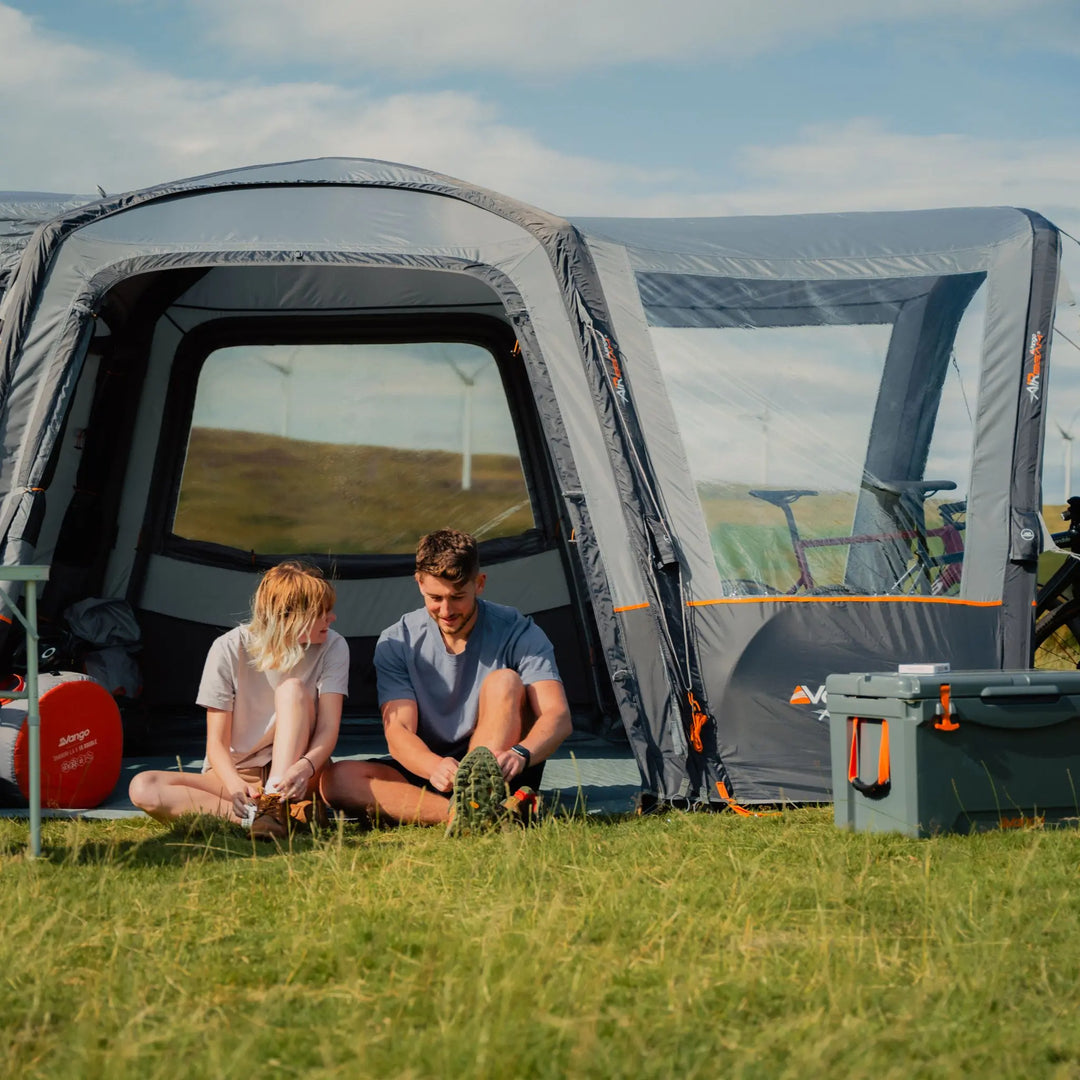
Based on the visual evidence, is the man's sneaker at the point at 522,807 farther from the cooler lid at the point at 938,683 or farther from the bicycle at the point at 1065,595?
the bicycle at the point at 1065,595

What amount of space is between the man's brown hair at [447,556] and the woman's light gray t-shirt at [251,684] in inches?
15.1

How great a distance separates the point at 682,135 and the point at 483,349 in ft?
6.53

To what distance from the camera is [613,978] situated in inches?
85.5

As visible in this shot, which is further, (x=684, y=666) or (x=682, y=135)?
(x=682, y=135)

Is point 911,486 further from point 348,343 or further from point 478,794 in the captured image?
point 348,343

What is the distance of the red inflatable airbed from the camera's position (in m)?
3.87

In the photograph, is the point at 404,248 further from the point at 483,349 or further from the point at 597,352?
the point at 483,349

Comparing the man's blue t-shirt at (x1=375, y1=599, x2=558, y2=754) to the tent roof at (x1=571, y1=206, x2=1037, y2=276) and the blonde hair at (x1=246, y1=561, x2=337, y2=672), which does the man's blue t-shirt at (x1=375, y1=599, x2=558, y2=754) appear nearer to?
the blonde hair at (x1=246, y1=561, x2=337, y2=672)

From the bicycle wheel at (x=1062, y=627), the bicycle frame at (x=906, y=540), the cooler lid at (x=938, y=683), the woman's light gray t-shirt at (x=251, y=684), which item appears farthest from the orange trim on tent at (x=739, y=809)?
the bicycle wheel at (x=1062, y=627)

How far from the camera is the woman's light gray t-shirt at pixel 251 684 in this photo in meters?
3.73

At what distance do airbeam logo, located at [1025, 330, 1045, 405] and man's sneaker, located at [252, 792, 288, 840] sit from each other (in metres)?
2.72

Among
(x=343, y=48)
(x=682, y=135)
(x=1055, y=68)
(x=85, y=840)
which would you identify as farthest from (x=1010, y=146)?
(x=85, y=840)

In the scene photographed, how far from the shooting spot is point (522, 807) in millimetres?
3525

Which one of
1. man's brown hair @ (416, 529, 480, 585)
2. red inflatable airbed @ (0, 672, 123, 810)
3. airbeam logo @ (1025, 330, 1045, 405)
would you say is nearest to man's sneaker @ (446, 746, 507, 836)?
man's brown hair @ (416, 529, 480, 585)
